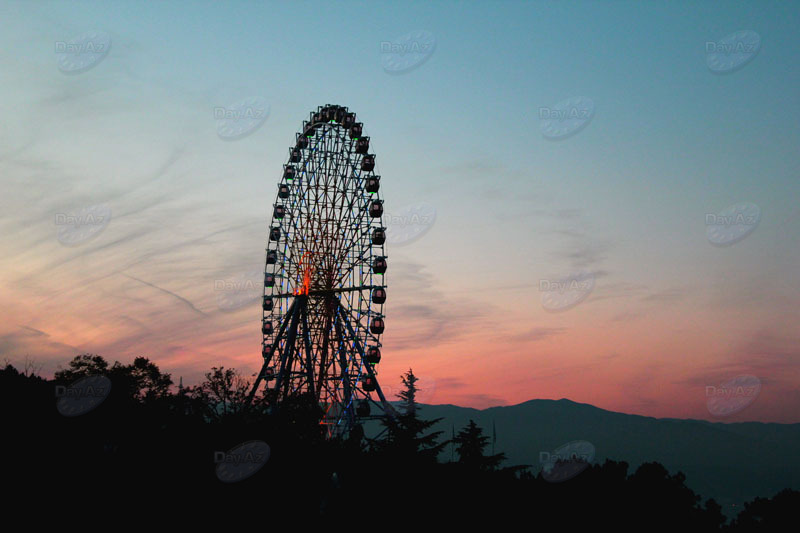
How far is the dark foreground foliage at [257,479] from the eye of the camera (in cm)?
2103

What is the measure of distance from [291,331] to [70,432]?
2591 centimetres

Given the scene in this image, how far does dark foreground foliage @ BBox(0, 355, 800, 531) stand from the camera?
69.0 feet

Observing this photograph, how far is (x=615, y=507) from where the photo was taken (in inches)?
1139

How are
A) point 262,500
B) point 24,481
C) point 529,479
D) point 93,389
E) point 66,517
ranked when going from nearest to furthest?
point 66,517, point 24,481, point 262,500, point 529,479, point 93,389

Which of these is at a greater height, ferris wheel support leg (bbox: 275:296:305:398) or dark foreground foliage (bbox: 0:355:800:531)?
ferris wheel support leg (bbox: 275:296:305:398)

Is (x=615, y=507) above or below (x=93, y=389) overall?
below

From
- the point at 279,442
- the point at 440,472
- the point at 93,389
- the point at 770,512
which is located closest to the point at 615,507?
the point at 440,472

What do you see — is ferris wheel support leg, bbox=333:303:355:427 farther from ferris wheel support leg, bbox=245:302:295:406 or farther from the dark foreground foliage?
the dark foreground foliage

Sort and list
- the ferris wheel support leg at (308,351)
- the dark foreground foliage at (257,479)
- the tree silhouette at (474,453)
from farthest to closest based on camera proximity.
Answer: the ferris wheel support leg at (308,351) < the tree silhouette at (474,453) < the dark foreground foliage at (257,479)

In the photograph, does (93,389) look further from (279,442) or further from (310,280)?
(310,280)

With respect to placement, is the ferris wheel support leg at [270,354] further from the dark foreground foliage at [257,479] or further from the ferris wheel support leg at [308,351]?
the dark foreground foliage at [257,479]

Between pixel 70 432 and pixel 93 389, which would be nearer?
pixel 70 432

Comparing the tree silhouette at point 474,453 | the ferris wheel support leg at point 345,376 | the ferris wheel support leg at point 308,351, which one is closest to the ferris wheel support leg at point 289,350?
the ferris wheel support leg at point 308,351

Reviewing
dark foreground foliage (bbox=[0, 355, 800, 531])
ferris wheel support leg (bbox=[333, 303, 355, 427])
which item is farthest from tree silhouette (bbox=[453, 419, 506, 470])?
ferris wheel support leg (bbox=[333, 303, 355, 427])
